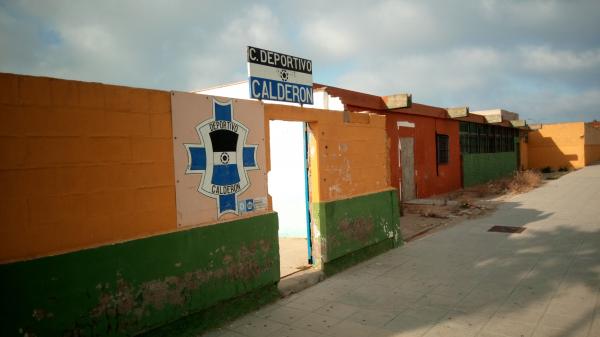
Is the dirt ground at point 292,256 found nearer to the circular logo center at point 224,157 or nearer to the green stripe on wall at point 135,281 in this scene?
the green stripe on wall at point 135,281

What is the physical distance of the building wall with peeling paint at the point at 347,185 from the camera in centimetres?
603

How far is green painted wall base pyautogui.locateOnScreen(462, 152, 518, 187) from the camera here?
1844 cm

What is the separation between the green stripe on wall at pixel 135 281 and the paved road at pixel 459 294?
1.84ft

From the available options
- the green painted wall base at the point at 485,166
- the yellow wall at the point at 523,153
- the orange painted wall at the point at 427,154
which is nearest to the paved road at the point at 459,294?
the orange painted wall at the point at 427,154

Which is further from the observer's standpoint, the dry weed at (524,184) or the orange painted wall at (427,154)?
the dry weed at (524,184)

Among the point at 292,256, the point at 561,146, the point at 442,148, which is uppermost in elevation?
the point at 561,146

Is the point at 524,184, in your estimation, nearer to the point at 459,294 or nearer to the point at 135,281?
the point at 459,294

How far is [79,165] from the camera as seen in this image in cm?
332

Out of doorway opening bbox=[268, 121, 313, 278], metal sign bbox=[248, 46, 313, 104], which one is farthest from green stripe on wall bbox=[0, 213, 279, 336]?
doorway opening bbox=[268, 121, 313, 278]

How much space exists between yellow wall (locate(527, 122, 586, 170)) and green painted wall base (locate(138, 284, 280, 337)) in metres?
34.1

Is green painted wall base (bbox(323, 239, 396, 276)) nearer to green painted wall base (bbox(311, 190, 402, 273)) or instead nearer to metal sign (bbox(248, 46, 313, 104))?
green painted wall base (bbox(311, 190, 402, 273))

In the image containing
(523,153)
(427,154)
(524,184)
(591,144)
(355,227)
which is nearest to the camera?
(355,227)

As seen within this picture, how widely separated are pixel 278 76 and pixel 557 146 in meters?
34.1

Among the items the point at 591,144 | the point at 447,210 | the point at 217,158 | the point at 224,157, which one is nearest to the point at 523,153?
the point at 591,144
